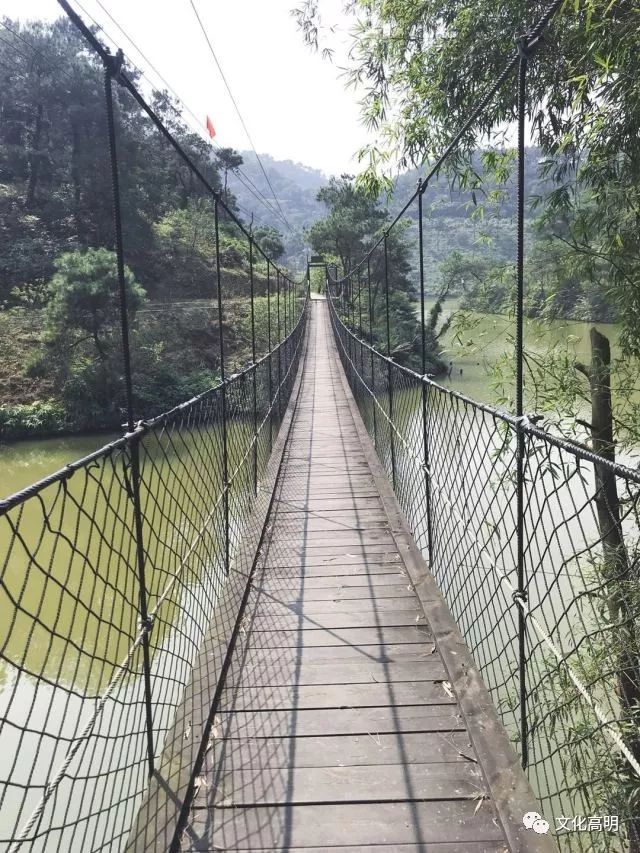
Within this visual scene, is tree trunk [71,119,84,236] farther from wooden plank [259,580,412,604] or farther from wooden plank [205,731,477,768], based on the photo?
wooden plank [205,731,477,768]

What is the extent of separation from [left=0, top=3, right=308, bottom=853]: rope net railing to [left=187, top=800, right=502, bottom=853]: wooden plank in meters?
0.15

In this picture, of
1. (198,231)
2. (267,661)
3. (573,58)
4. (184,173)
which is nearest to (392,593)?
(267,661)

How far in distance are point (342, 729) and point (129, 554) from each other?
57 cm

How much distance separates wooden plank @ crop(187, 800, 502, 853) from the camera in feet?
3.09

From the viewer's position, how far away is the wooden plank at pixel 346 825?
3.09 feet

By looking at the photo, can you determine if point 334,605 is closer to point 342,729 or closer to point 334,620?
point 334,620

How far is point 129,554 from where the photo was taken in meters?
1.02

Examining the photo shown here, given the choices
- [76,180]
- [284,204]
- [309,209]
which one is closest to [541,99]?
[76,180]

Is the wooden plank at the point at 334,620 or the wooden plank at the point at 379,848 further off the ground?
the wooden plank at the point at 334,620

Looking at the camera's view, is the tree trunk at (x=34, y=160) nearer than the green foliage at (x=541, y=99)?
No

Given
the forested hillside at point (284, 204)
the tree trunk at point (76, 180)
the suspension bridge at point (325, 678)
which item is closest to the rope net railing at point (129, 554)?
the suspension bridge at point (325, 678)

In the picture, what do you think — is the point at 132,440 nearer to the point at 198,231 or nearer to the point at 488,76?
the point at 488,76

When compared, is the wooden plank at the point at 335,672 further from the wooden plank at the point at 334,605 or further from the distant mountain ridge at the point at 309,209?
the distant mountain ridge at the point at 309,209

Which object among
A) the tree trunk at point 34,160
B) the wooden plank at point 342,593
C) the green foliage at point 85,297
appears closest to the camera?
the wooden plank at point 342,593
